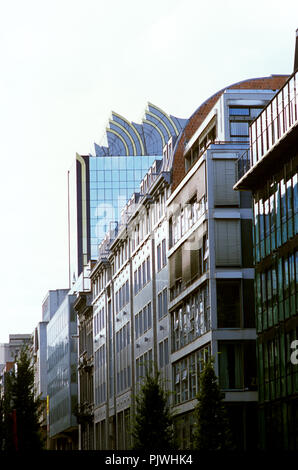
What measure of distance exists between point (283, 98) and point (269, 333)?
1154 cm

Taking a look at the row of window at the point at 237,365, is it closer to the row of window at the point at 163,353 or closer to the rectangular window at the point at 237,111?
the row of window at the point at 163,353

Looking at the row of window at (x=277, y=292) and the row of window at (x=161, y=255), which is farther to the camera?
the row of window at (x=161, y=255)

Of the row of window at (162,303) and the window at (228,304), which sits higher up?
the row of window at (162,303)

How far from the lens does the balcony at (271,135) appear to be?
50.4 meters

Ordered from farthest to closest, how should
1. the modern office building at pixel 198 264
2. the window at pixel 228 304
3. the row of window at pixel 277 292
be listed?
the window at pixel 228 304
the modern office building at pixel 198 264
the row of window at pixel 277 292

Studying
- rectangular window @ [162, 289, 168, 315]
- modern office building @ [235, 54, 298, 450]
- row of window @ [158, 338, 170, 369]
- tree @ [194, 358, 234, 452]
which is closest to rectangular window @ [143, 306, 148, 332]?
row of window @ [158, 338, 170, 369]

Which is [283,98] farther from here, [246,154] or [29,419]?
[29,419]

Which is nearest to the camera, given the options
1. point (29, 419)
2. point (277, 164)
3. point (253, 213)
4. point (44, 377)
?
point (277, 164)

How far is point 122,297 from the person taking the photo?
94250 millimetres

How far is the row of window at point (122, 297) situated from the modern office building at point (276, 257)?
33233 mm

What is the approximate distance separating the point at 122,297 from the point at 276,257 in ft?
132

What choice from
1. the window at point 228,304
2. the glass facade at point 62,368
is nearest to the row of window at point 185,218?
the window at point 228,304

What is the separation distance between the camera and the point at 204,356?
60906mm
